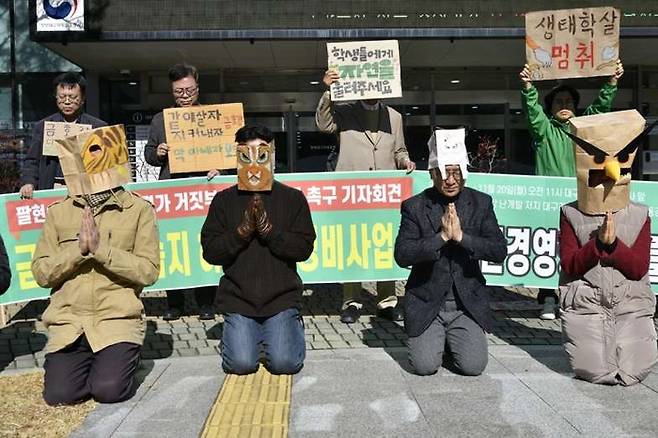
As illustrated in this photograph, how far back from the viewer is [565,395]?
430 centimetres

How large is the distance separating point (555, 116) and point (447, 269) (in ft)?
6.67

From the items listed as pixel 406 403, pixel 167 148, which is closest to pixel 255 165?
pixel 167 148

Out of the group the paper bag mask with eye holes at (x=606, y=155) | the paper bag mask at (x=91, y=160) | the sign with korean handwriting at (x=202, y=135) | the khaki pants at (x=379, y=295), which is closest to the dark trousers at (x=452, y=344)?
the paper bag mask with eye holes at (x=606, y=155)

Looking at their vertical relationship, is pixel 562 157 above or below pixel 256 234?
above

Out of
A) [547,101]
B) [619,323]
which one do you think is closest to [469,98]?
[547,101]

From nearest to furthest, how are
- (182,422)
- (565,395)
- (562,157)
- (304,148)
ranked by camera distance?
(182,422) → (565,395) → (562,157) → (304,148)

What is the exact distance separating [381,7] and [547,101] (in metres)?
4.87

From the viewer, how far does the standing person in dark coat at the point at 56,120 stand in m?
5.63

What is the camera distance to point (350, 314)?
6.50 meters

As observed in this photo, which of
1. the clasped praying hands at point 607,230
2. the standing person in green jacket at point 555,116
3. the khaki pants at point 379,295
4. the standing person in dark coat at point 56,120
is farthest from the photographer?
the khaki pants at point 379,295

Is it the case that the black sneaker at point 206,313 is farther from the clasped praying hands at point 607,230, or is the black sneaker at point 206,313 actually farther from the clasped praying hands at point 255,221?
the clasped praying hands at point 607,230

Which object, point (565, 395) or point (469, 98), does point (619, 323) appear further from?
point (469, 98)

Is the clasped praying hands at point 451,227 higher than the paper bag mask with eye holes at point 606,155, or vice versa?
the paper bag mask with eye holes at point 606,155

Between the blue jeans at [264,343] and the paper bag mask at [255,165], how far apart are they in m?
0.90
